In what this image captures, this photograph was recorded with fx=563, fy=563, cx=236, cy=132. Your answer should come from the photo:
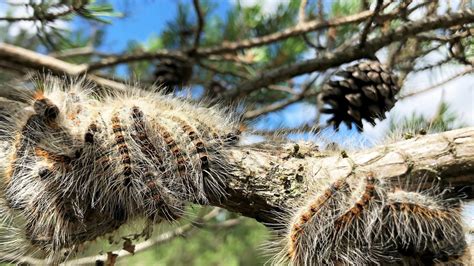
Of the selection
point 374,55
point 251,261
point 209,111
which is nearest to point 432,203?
point 209,111

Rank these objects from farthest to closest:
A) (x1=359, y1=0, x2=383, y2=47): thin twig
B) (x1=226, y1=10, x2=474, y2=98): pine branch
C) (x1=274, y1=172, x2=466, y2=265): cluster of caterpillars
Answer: (x1=226, y1=10, x2=474, y2=98): pine branch, (x1=359, y1=0, x2=383, y2=47): thin twig, (x1=274, y1=172, x2=466, y2=265): cluster of caterpillars

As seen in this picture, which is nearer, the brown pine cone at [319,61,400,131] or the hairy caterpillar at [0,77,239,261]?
the hairy caterpillar at [0,77,239,261]

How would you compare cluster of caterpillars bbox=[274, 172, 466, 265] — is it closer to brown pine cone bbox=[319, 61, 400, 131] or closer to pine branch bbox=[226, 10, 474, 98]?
brown pine cone bbox=[319, 61, 400, 131]

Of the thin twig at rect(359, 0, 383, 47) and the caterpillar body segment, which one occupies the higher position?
the thin twig at rect(359, 0, 383, 47)

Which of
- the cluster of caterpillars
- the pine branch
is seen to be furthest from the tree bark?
the pine branch

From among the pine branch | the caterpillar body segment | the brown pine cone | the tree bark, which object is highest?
the pine branch

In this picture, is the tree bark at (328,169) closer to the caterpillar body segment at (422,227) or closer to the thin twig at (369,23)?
the caterpillar body segment at (422,227)
